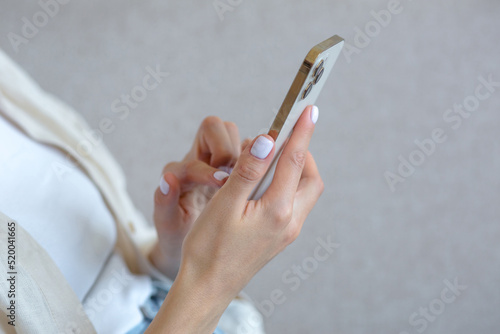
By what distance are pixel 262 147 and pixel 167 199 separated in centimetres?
26

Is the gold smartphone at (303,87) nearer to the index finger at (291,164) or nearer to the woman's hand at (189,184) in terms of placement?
the index finger at (291,164)

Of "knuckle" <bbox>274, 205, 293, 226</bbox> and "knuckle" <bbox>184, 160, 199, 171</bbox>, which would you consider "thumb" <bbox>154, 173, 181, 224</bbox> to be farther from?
"knuckle" <bbox>274, 205, 293, 226</bbox>

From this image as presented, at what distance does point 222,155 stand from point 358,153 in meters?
1.01

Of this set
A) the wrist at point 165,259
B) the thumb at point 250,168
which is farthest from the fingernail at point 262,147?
the wrist at point 165,259

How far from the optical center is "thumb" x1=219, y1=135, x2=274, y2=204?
0.54 metres

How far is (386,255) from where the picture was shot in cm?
158

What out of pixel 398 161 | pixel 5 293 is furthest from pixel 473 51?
pixel 5 293

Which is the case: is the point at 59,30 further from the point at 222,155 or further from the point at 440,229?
the point at 440,229

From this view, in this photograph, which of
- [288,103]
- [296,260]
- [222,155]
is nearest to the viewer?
[288,103]

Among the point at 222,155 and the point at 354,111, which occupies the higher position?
the point at 354,111

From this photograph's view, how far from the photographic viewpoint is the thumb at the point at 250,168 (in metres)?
0.54

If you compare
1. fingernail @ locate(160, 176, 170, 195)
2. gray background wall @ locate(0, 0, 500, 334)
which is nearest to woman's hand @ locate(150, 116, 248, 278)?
fingernail @ locate(160, 176, 170, 195)

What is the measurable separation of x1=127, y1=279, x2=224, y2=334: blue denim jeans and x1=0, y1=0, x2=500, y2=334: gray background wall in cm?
69

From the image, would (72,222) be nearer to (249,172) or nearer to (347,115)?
(249,172)
